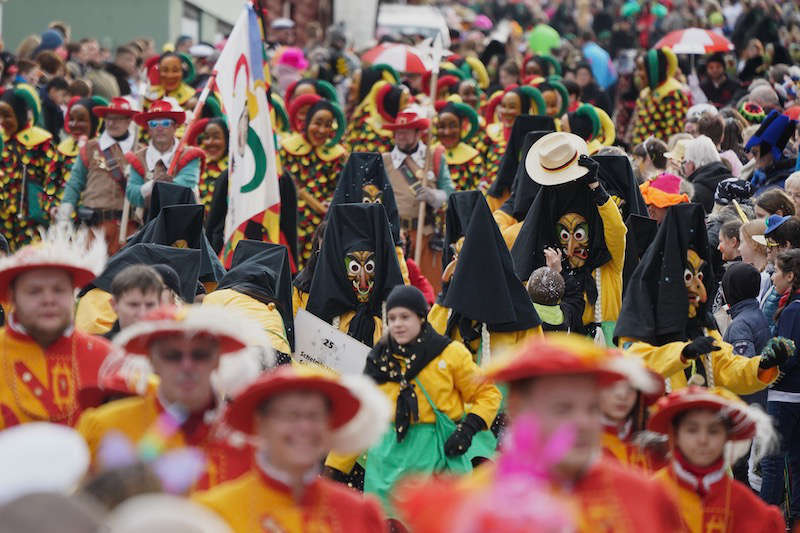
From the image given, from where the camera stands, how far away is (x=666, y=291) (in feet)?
27.2

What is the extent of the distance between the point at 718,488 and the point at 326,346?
3747 millimetres

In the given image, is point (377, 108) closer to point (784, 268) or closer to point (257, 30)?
point (257, 30)

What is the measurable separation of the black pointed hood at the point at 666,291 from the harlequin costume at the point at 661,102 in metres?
9.75

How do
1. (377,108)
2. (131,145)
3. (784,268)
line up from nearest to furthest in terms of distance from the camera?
(784,268) < (131,145) < (377,108)

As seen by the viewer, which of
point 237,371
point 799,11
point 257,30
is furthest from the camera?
point 799,11

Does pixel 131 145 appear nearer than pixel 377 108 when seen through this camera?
Yes

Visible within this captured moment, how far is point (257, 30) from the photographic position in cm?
1365

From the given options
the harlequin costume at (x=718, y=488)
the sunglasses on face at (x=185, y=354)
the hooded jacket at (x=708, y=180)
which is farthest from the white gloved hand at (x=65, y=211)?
the harlequin costume at (x=718, y=488)

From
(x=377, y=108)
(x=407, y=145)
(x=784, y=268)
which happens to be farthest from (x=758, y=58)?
(x=784, y=268)

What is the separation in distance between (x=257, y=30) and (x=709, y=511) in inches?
336

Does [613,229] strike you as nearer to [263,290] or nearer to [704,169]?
[263,290]

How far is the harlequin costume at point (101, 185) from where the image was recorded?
14.3m

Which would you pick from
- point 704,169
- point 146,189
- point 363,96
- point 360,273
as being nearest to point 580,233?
point 360,273

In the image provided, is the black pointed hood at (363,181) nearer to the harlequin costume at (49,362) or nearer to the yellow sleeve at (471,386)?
the yellow sleeve at (471,386)
